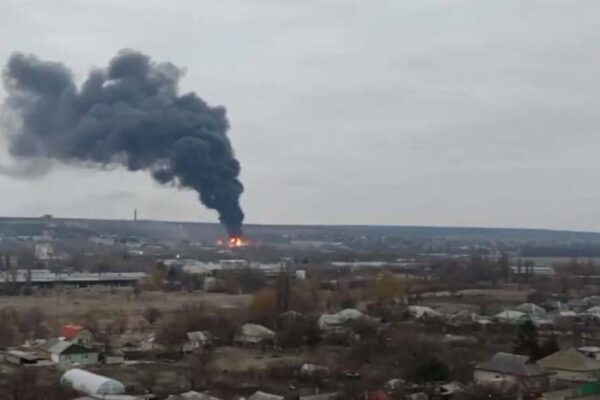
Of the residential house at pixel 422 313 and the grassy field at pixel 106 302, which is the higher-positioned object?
the residential house at pixel 422 313

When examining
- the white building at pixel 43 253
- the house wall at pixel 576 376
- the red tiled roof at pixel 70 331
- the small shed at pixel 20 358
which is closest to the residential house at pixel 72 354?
the small shed at pixel 20 358

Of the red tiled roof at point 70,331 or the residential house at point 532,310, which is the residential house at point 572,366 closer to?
the residential house at point 532,310

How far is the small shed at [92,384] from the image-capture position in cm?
1112

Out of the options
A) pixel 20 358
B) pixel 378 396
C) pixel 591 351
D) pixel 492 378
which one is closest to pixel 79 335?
pixel 20 358

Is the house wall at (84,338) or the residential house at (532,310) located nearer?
the house wall at (84,338)

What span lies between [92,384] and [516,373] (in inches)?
205

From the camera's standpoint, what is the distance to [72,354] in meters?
14.1

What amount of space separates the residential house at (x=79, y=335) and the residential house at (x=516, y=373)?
616 centimetres

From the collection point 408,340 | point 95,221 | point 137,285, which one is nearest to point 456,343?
point 408,340

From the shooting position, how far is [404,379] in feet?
39.2

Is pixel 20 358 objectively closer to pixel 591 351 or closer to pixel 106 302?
pixel 591 351

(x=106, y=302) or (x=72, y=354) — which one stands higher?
(x=106, y=302)

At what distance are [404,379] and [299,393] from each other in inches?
57.0

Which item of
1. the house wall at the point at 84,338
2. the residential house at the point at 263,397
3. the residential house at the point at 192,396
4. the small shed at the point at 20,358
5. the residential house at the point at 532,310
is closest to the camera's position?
the residential house at the point at 192,396
